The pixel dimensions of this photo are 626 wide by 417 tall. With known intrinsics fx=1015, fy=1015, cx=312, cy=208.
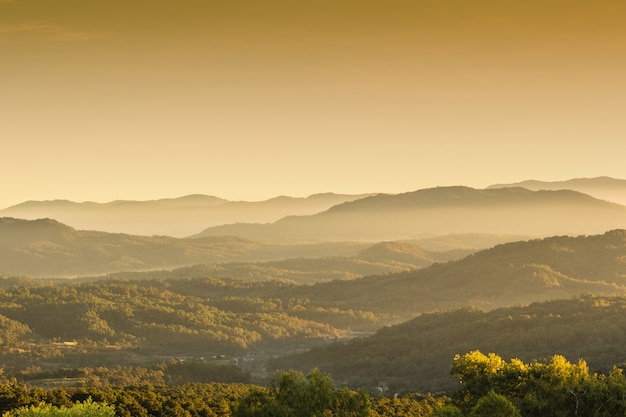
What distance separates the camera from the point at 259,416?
3529 inches

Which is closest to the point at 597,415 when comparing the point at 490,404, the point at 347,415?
the point at 490,404

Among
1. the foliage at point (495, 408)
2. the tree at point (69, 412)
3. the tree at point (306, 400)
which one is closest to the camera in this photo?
the foliage at point (495, 408)

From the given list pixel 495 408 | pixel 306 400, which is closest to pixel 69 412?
pixel 306 400

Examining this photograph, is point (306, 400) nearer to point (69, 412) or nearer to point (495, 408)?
point (495, 408)

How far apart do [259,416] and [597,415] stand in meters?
28.9

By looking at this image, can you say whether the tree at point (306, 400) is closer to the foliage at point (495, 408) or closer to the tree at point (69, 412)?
the tree at point (69, 412)

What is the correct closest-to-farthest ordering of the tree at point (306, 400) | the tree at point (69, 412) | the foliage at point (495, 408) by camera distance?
the foliage at point (495, 408)
the tree at point (69, 412)
the tree at point (306, 400)

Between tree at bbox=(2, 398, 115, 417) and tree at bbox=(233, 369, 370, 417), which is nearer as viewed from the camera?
tree at bbox=(2, 398, 115, 417)

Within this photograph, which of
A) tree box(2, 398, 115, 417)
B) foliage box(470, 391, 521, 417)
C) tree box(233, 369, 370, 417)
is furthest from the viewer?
tree box(233, 369, 370, 417)

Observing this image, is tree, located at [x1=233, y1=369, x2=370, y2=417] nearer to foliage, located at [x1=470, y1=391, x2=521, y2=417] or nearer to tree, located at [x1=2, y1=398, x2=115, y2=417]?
tree, located at [x1=2, y1=398, x2=115, y2=417]

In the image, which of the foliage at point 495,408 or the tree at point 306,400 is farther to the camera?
the tree at point 306,400

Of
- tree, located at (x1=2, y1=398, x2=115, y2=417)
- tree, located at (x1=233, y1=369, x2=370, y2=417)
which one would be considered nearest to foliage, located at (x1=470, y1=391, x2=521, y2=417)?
tree, located at (x1=233, y1=369, x2=370, y2=417)

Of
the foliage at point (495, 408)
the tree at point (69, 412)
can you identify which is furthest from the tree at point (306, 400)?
the foliage at point (495, 408)

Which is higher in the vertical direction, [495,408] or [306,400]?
[495,408]
